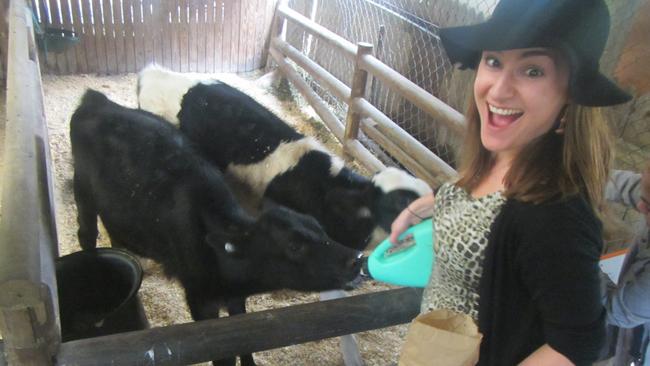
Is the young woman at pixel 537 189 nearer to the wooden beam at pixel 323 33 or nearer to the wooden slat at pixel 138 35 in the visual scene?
the wooden beam at pixel 323 33

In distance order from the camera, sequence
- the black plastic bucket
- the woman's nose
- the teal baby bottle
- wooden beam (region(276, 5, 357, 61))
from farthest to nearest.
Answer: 1. wooden beam (region(276, 5, 357, 61))
2. the black plastic bucket
3. the teal baby bottle
4. the woman's nose

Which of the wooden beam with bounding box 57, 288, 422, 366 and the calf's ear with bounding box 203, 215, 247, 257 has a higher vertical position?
the wooden beam with bounding box 57, 288, 422, 366

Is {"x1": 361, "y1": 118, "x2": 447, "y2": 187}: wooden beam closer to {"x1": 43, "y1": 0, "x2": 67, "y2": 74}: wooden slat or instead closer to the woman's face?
the woman's face

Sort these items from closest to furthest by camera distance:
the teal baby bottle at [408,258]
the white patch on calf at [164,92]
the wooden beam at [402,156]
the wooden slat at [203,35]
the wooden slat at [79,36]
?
1. the teal baby bottle at [408,258]
2. the wooden beam at [402,156]
3. the white patch on calf at [164,92]
4. the wooden slat at [79,36]
5. the wooden slat at [203,35]

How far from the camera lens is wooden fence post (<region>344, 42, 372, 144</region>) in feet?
17.0

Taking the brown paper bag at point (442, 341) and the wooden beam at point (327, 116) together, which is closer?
the brown paper bag at point (442, 341)

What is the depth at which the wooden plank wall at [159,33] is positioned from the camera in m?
6.75

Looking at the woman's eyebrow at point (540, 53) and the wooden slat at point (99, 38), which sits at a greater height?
the woman's eyebrow at point (540, 53)

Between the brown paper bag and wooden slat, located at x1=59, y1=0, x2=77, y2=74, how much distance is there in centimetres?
671

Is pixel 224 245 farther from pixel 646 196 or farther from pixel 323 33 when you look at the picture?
pixel 323 33

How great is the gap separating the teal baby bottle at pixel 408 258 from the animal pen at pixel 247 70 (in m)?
0.25

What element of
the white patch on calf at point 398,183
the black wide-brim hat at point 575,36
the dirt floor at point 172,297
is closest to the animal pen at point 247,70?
the white patch on calf at point 398,183

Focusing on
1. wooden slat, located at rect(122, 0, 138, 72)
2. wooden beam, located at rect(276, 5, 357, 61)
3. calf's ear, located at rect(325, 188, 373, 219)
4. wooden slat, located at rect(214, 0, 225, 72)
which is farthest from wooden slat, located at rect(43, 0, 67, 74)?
calf's ear, located at rect(325, 188, 373, 219)

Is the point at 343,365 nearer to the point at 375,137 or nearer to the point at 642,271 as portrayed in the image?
the point at 642,271
